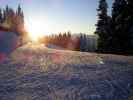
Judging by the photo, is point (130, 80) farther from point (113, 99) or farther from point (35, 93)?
point (35, 93)

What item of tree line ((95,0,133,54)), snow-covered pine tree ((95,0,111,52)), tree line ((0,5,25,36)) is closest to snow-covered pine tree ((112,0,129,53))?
tree line ((95,0,133,54))

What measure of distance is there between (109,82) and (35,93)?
3353 mm

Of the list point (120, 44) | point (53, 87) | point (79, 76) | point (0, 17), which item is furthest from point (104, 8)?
point (0, 17)

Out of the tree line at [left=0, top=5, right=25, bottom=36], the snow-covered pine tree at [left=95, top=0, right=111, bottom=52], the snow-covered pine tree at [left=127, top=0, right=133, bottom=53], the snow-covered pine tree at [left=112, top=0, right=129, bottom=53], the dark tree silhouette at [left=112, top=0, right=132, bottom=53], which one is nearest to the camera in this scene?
the snow-covered pine tree at [left=127, top=0, right=133, bottom=53]

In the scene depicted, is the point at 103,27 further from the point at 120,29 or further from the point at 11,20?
the point at 11,20

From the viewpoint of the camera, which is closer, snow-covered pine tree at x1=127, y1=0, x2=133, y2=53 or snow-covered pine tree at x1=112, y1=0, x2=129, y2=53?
snow-covered pine tree at x1=127, y1=0, x2=133, y2=53

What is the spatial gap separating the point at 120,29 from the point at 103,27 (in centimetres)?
515

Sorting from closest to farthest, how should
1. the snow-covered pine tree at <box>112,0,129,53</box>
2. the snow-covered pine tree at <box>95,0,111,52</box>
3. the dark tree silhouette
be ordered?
1. the dark tree silhouette
2. the snow-covered pine tree at <box>112,0,129,53</box>
3. the snow-covered pine tree at <box>95,0,111,52</box>

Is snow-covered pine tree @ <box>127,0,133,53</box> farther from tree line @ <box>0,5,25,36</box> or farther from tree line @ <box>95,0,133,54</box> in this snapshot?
tree line @ <box>0,5,25,36</box>

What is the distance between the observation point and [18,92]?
6.05 metres

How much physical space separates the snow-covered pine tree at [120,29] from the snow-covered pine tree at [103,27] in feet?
5.83

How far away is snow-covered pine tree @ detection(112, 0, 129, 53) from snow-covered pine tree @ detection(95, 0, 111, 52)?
1.78 meters

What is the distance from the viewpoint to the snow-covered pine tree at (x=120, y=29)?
2386 cm

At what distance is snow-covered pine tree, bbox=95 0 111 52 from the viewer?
89.6ft
